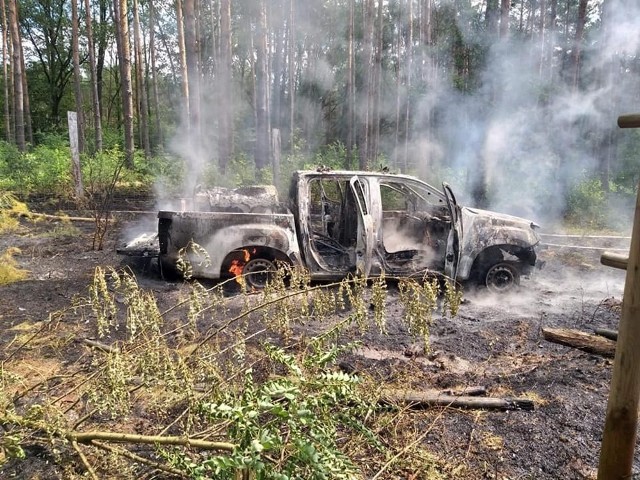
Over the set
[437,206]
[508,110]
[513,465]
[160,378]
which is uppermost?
[508,110]

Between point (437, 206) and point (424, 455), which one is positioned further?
point (437, 206)

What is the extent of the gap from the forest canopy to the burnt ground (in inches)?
280

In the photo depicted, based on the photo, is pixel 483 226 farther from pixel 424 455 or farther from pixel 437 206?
pixel 424 455

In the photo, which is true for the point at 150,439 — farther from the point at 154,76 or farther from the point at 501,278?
the point at 154,76

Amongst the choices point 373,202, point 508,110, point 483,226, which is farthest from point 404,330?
point 508,110

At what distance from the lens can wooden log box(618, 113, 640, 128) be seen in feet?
6.91

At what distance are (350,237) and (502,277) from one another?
224 cm

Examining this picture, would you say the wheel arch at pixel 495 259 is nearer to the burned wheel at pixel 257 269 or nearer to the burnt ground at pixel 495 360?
the burnt ground at pixel 495 360

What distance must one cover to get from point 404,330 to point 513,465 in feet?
7.38

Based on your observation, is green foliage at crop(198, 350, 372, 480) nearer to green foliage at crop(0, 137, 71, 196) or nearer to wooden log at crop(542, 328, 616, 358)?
wooden log at crop(542, 328, 616, 358)

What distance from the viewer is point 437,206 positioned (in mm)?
6816

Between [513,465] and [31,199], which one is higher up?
[31,199]

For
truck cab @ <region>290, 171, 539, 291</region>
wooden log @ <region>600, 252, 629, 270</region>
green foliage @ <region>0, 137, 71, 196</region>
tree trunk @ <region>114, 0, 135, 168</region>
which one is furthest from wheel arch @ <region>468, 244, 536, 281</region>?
tree trunk @ <region>114, 0, 135, 168</region>

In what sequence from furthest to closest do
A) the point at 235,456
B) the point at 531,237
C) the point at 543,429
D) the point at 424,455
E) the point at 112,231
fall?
the point at 112,231 < the point at 531,237 < the point at 543,429 < the point at 424,455 < the point at 235,456
